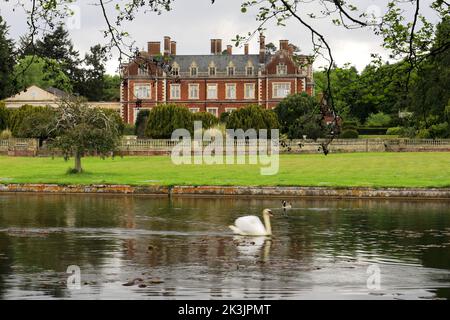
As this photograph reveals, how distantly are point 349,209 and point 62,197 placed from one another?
43.3 feet

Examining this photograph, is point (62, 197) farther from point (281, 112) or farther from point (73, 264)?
point (281, 112)

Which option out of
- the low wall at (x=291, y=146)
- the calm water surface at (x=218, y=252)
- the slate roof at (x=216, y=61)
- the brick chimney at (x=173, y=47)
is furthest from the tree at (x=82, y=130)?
the brick chimney at (x=173, y=47)

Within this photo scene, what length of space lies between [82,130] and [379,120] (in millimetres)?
60502

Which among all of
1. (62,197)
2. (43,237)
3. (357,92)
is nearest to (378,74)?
(357,92)

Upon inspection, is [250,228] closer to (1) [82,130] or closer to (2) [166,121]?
(1) [82,130]

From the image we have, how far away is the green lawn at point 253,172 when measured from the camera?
3806cm

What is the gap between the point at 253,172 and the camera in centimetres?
4375

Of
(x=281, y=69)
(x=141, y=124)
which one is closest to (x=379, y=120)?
(x=281, y=69)

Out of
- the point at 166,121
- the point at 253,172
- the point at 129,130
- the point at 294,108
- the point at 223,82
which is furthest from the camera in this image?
the point at 223,82

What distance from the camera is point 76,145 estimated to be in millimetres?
41312

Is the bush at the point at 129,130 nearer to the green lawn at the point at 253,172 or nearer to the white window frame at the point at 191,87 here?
the white window frame at the point at 191,87

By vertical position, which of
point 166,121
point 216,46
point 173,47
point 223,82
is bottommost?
point 166,121

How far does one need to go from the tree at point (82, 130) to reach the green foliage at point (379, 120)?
182 feet

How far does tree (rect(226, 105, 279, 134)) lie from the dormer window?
24.9m
